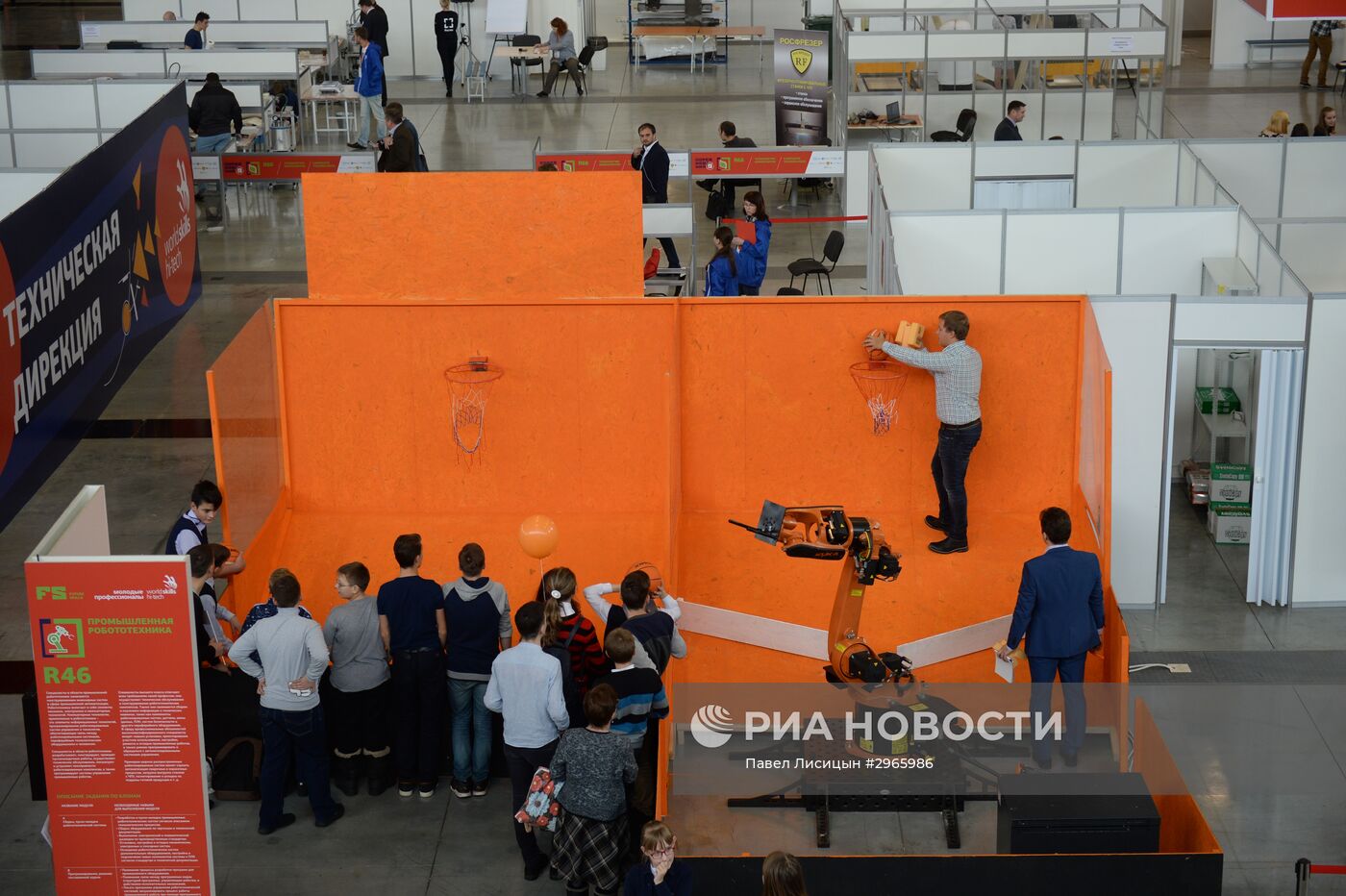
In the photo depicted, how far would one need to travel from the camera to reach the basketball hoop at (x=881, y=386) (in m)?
9.77

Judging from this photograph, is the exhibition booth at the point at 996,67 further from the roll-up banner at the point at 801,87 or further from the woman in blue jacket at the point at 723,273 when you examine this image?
the woman in blue jacket at the point at 723,273

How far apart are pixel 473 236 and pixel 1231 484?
205 inches

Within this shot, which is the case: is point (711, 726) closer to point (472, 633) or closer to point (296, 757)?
point (472, 633)

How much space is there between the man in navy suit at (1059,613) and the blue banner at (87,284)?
5816 mm

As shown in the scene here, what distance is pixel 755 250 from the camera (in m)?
13.4

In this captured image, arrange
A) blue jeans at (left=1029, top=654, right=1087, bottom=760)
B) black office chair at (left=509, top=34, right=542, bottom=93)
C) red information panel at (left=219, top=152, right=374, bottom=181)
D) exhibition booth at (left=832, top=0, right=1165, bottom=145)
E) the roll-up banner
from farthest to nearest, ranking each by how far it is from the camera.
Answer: black office chair at (left=509, top=34, right=542, bottom=93) → the roll-up banner → exhibition booth at (left=832, top=0, right=1165, bottom=145) → red information panel at (left=219, top=152, right=374, bottom=181) → blue jeans at (left=1029, top=654, right=1087, bottom=760)

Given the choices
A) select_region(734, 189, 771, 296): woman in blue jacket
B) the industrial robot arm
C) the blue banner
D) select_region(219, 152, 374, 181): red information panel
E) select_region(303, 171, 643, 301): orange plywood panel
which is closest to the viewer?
the industrial robot arm

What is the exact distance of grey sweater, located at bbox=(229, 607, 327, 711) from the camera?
742cm

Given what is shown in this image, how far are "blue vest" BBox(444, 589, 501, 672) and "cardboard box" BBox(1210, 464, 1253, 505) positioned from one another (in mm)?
5395

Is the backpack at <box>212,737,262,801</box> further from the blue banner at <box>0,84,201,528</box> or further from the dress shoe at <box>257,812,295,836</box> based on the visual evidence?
the blue banner at <box>0,84,201,528</box>

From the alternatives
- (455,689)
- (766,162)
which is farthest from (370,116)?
(455,689)

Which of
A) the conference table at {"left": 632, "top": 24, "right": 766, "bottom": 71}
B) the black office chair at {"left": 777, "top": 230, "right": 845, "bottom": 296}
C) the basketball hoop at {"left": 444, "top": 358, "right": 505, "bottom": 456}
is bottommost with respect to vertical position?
the basketball hoop at {"left": 444, "top": 358, "right": 505, "bottom": 456}

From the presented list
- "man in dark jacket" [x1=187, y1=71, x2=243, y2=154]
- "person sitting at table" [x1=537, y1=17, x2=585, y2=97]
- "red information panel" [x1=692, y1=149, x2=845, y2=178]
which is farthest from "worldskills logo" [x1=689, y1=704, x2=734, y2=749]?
"person sitting at table" [x1=537, y1=17, x2=585, y2=97]

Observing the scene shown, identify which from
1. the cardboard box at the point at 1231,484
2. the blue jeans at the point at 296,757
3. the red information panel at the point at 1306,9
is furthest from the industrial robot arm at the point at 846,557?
the red information panel at the point at 1306,9
